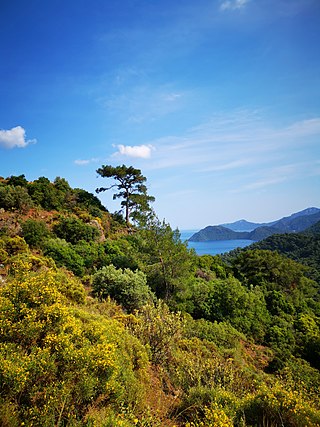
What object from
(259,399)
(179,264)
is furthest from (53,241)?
(259,399)

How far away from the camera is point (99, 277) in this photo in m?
11.1

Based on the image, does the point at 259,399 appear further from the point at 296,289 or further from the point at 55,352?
the point at 296,289

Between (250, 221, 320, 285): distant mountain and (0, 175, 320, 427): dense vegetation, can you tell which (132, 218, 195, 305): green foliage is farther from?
(250, 221, 320, 285): distant mountain

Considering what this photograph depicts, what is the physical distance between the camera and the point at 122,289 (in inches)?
417

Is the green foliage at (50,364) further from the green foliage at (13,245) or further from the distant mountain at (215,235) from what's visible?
the distant mountain at (215,235)

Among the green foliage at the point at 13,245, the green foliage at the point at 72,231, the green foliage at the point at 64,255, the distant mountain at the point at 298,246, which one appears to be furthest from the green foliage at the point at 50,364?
the distant mountain at the point at 298,246

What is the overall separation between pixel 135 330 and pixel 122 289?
417cm

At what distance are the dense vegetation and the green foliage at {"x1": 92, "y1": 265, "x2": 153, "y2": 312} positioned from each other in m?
0.05

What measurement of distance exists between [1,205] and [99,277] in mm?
11348

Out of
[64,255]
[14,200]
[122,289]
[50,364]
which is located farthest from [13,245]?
[50,364]

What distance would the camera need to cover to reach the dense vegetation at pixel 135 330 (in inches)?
139

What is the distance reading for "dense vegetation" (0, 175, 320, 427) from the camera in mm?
3539

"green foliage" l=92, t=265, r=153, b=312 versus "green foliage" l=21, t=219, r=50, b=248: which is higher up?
"green foliage" l=21, t=219, r=50, b=248

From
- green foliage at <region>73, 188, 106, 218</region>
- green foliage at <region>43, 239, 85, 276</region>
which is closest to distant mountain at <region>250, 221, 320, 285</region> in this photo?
green foliage at <region>73, 188, 106, 218</region>
